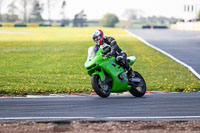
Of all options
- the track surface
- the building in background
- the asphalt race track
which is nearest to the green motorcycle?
the asphalt race track

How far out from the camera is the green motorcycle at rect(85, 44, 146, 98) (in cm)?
1183

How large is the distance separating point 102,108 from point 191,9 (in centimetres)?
14354

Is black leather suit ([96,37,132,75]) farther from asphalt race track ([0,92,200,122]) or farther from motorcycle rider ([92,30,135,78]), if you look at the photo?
asphalt race track ([0,92,200,122])

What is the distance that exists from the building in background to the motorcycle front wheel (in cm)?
13502

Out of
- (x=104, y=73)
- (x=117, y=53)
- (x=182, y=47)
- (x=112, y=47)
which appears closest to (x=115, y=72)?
(x=104, y=73)

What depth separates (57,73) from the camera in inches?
810

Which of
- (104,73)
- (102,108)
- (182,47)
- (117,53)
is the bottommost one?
(182,47)

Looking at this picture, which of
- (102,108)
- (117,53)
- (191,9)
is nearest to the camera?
(102,108)

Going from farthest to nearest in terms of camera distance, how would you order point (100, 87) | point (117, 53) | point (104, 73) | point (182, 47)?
point (182, 47), point (117, 53), point (104, 73), point (100, 87)

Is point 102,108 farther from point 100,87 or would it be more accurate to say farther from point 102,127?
point 102,127

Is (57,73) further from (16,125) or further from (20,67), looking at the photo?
(16,125)

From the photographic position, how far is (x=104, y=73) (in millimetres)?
12141

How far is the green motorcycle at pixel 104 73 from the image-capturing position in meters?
11.8

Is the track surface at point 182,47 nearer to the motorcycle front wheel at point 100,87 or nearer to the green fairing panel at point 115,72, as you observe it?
the green fairing panel at point 115,72
